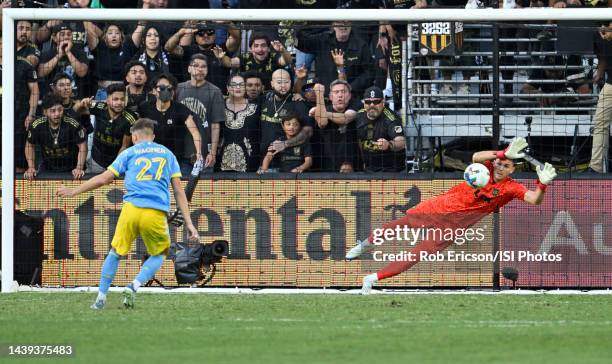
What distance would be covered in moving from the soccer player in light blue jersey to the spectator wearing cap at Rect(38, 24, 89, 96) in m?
3.53

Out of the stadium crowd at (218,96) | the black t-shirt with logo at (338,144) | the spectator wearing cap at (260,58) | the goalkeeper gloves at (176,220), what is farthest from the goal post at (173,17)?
the goalkeeper gloves at (176,220)

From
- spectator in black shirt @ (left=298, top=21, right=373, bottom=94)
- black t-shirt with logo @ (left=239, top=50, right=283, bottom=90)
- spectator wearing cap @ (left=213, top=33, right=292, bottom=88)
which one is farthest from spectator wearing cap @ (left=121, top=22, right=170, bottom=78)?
spectator in black shirt @ (left=298, top=21, right=373, bottom=94)

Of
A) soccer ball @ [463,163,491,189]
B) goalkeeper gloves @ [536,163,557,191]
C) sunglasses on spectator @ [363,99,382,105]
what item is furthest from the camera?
sunglasses on spectator @ [363,99,382,105]

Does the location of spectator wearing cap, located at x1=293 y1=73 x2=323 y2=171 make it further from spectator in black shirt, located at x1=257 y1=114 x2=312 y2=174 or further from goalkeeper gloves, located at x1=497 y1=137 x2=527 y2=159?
goalkeeper gloves, located at x1=497 y1=137 x2=527 y2=159

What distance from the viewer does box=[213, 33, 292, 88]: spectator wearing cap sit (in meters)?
16.8

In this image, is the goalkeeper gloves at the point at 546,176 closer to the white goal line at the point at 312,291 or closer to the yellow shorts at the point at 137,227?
the white goal line at the point at 312,291

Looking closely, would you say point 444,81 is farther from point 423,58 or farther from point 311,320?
point 311,320

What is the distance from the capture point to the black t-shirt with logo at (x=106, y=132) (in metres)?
16.6

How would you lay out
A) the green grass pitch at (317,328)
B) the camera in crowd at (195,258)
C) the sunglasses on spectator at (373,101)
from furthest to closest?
the sunglasses on spectator at (373,101) < the camera in crowd at (195,258) < the green grass pitch at (317,328)

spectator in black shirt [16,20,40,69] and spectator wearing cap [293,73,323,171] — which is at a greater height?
spectator in black shirt [16,20,40,69]

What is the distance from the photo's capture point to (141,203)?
1326 cm

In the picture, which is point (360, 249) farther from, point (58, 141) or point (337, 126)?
point (58, 141)

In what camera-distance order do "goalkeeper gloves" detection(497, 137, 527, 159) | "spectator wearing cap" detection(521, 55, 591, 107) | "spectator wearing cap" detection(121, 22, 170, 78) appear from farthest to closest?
1. "spectator wearing cap" detection(521, 55, 591, 107)
2. "spectator wearing cap" detection(121, 22, 170, 78)
3. "goalkeeper gloves" detection(497, 137, 527, 159)

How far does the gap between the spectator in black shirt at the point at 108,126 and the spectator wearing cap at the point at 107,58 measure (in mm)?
208
